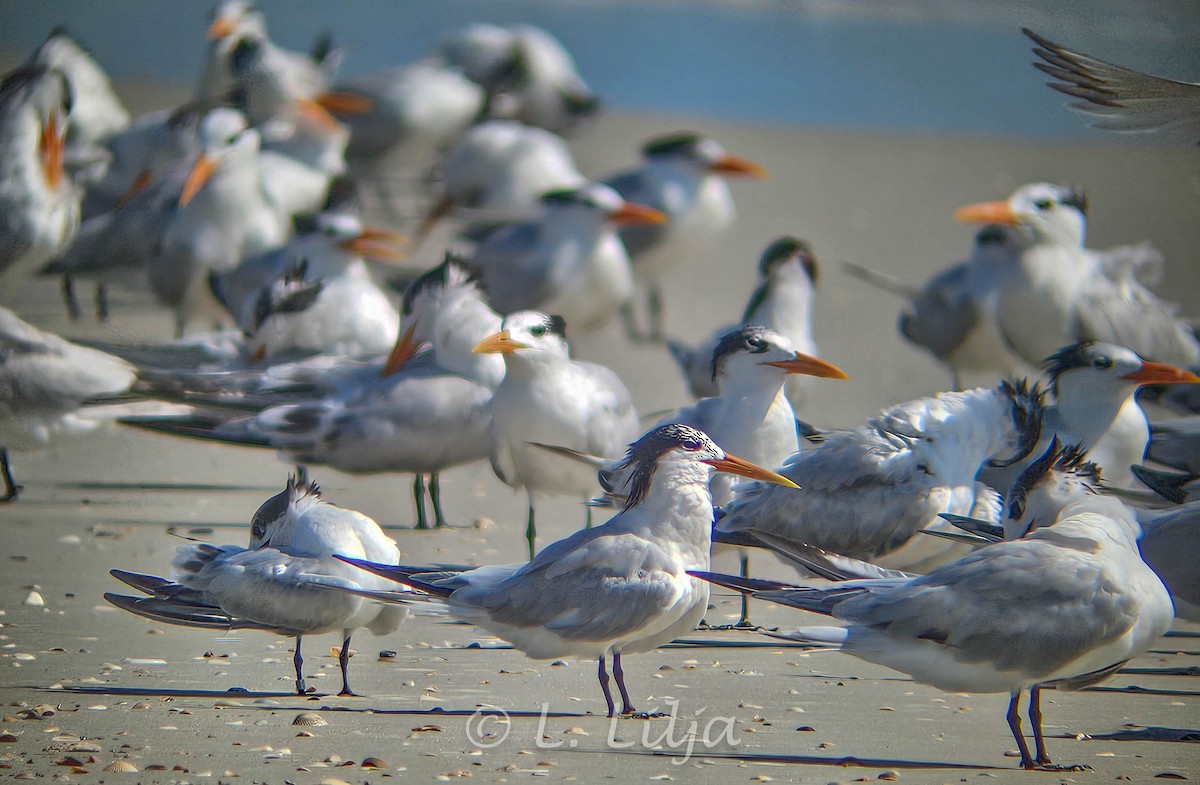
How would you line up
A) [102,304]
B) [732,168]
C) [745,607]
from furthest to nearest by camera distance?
[732,168] < [102,304] < [745,607]

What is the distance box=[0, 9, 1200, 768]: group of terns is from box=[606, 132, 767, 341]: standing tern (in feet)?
0.06

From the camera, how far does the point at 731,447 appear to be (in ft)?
14.5

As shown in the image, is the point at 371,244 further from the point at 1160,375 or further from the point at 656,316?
the point at 1160,375

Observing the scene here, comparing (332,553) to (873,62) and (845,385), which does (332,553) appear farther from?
(873,62)

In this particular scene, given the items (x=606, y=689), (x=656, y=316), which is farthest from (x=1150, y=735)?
(x=656, y=316)

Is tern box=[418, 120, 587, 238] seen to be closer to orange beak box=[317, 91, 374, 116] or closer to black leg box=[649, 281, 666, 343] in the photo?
orange beak box=[317, 91, 374, 116]

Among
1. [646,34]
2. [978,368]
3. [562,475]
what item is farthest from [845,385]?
[646,34]

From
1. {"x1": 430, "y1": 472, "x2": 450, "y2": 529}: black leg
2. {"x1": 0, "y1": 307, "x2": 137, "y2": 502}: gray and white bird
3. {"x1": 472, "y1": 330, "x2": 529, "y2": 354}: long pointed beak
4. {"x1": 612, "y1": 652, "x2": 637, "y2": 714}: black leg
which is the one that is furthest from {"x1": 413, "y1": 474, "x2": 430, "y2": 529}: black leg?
{"x1": 612, "y1": 652, "x2": 637, "y2": 714}: black leg

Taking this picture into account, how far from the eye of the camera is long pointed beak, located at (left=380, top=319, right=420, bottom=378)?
544 centimetres

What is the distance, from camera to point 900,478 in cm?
407

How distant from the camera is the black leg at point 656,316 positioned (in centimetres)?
839

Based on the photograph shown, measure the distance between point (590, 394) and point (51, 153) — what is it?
136 inches

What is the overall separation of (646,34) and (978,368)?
388 inches

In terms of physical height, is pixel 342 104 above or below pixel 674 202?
above
